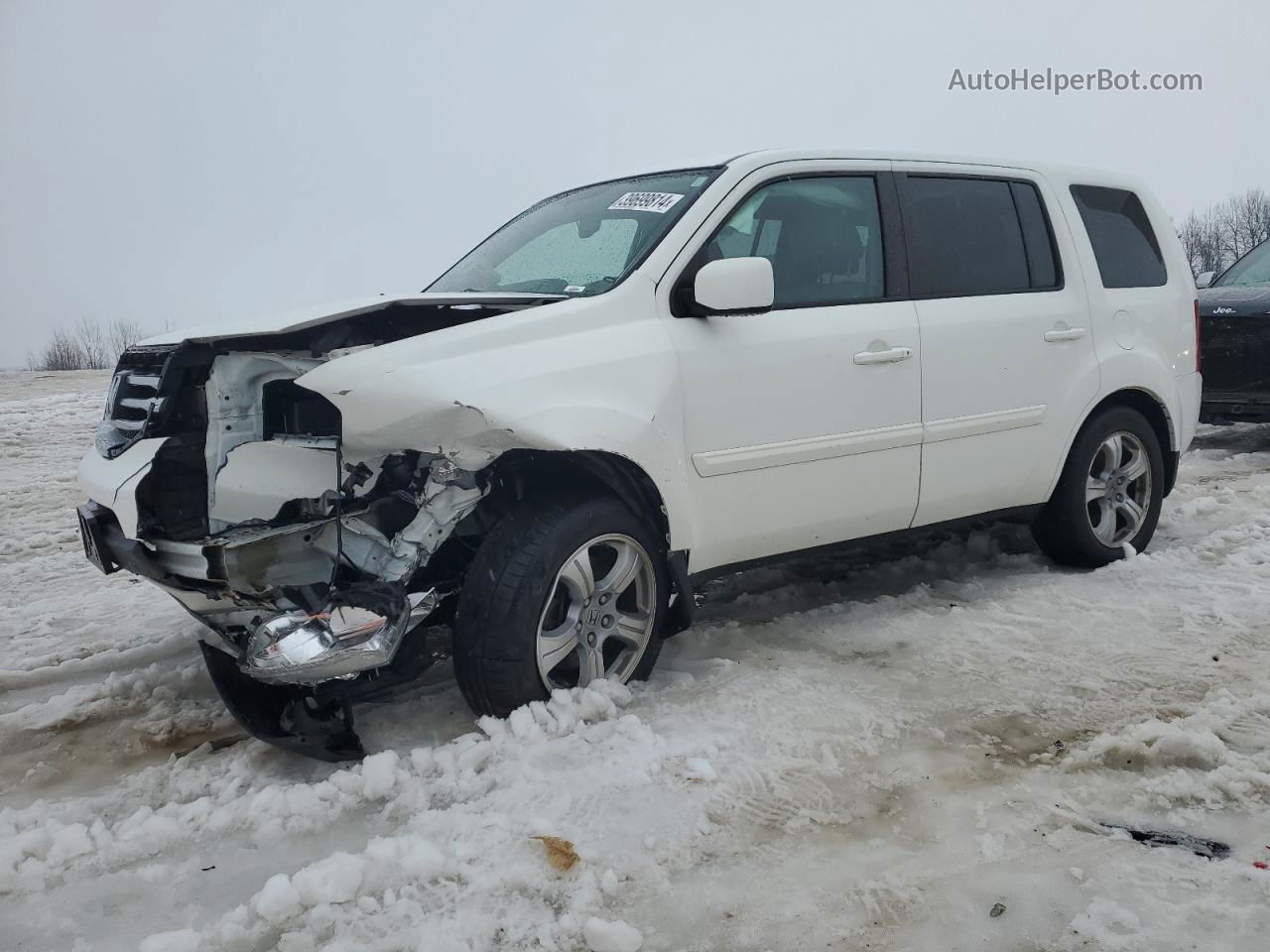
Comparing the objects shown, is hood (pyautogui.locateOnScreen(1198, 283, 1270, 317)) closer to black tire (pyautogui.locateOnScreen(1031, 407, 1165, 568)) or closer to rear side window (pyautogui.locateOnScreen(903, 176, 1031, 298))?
black tire (pyautogui.locateOnScreen(1031, 407, 1165, 568))

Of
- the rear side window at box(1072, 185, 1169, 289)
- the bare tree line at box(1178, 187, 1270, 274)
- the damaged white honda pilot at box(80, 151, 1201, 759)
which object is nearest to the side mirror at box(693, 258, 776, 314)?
the damaged white honda pilot at box(80, 151, 1201, 759)

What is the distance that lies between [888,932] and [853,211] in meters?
2.61

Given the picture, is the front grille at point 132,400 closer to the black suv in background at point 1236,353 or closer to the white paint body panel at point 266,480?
the white paint body panel at point 266,480

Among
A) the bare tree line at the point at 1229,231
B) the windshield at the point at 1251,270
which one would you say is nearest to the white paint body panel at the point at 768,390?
the windshield at the point at 1251,270

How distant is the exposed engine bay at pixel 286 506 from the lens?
275 cm

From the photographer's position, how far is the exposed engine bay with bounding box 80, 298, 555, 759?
108 inches

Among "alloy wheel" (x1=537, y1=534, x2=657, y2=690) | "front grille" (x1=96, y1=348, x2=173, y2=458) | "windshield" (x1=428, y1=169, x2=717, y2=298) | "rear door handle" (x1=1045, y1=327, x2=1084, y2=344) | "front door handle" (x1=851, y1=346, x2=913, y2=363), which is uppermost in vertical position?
"windshield" (x1=428, y1=169, x2=717, y2=298)

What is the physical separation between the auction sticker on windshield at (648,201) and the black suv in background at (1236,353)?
589cm

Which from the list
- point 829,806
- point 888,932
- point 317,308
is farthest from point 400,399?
point 888,932

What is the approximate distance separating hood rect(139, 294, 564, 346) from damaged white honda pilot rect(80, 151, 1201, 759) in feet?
0.04

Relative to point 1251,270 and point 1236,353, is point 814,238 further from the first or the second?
point 1251,270

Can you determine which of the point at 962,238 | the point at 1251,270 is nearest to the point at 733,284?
the point at 962,238

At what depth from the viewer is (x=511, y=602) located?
2855 millimetres

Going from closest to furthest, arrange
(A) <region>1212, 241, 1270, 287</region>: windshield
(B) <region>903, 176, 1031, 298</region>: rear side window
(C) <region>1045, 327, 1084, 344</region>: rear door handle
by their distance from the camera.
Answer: (B) <region>903, 176, 1031, 298</region>: rear side window → (C) <region>1045, 327, 1084, 344</region>: rear door handle → (A) <region>1212, 241, 1270, 287</region>: windshield
